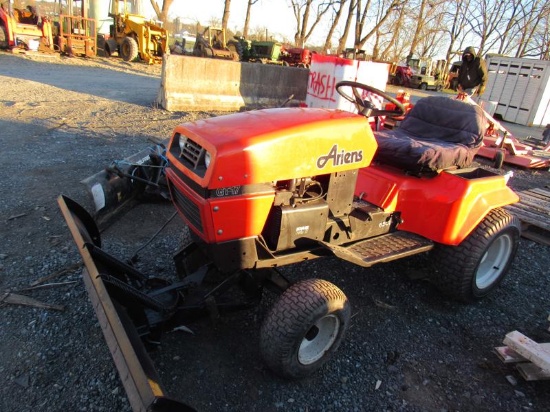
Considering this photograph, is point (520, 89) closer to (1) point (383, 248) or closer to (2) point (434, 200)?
(2) point (434, 200)

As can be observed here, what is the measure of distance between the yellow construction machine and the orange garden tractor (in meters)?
16.4

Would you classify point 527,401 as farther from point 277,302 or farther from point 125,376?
point 125,376

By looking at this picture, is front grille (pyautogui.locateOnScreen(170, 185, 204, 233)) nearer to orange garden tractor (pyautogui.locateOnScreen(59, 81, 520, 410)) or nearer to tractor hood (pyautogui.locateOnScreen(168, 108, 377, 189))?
orange garden tractor (pyautogui.locateOnScreen(59, 81, 520, 410))

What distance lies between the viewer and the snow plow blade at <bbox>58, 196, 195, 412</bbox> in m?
1.57

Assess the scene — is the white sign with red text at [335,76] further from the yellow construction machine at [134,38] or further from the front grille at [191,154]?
the yellow construction machine at [134,38]

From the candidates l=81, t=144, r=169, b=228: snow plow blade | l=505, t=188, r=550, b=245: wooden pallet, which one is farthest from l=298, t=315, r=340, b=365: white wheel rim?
l=505, t=188, r=550, b=245: wooden pallet

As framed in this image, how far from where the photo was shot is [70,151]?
19.0ft

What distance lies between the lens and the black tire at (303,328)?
89.7 inches

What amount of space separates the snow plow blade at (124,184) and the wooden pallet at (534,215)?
13.3 ft

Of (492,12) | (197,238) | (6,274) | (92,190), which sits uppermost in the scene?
(492,12)

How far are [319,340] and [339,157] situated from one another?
1136mm

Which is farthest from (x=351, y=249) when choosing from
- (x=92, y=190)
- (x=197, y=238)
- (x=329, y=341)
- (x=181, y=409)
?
(x=92, y=190)

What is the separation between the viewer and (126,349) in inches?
69.6

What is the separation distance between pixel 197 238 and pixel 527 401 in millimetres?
2244
